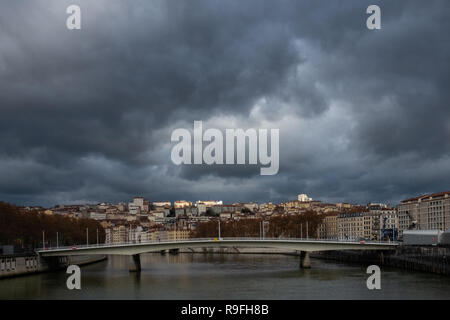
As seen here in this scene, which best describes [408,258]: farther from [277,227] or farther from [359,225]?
[359,225]

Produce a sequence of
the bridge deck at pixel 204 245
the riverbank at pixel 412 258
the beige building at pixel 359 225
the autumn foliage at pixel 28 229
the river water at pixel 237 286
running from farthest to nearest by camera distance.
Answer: the beige building at pixel 359 225, the autumn foliage at pixel 28 229, the bridge deck at pixel 204 245, the riverbank at pixel 412 258, the river water at pixel 237 286

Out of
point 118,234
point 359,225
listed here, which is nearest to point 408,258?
point 359,225

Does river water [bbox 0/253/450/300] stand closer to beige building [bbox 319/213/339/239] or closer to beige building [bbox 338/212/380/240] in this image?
beige building [bbox 338/212/380/240]

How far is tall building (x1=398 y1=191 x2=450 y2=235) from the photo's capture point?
90312mm

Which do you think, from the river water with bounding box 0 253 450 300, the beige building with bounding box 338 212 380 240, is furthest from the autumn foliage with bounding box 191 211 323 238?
the river water with bounding box 0 253 450 300

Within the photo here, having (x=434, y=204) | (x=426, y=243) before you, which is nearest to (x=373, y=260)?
(x=426, y=243)

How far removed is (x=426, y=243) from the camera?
160 ft

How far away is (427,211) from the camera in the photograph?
95875mm

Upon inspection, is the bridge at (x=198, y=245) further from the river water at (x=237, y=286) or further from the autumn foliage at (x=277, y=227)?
the autumn foliage at (x=277, y=227)

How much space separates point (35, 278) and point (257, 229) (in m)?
71.1

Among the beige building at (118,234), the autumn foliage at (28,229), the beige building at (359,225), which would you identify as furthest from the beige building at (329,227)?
the beige building at (118,234)

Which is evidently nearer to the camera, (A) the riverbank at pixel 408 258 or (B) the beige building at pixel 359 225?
(A) the riverbank at pixel 408 258

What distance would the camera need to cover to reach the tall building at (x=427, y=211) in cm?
9031
